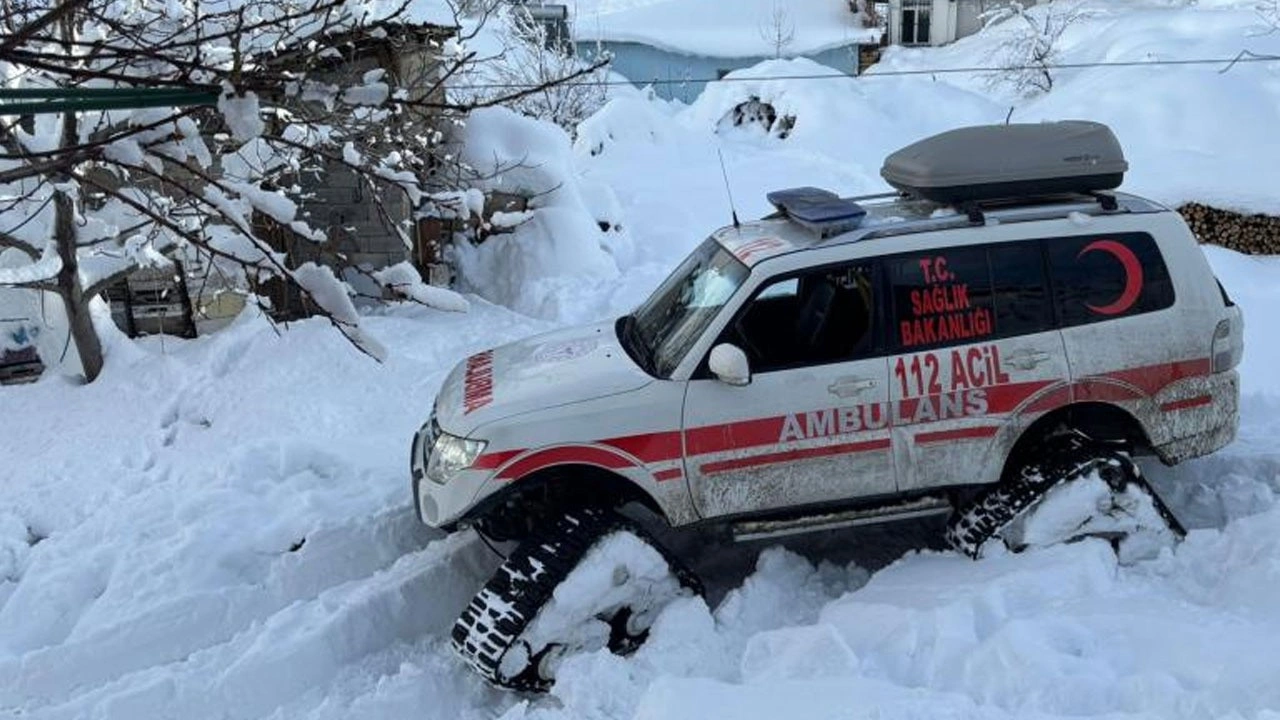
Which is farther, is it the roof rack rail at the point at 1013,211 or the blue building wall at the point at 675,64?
the blue building wall at the point at 675,64

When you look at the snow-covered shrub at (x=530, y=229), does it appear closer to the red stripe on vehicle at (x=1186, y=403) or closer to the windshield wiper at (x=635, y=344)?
the windshield wiper at (x=635, y=344)

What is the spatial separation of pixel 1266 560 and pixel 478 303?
7608 mm

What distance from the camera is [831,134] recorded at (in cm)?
2080

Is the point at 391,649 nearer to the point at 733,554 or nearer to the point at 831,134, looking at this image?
the point at 733,554

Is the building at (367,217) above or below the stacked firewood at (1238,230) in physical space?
above

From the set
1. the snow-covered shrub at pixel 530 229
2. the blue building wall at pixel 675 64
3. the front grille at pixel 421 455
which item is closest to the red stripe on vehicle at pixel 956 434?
the front grille at pixel 421 455

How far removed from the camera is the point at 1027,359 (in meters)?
5.05

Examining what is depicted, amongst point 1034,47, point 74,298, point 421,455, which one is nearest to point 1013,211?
point 421,455

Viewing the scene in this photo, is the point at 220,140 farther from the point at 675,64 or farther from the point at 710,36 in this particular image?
the point at 710,36

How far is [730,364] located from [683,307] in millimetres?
817

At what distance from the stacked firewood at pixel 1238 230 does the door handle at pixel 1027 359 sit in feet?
25.8

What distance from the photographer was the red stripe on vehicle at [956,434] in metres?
5.05

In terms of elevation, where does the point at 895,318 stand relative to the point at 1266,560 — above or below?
above

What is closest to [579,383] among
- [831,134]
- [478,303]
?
[478,303]
